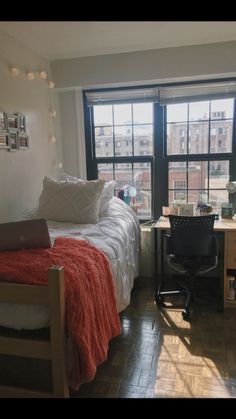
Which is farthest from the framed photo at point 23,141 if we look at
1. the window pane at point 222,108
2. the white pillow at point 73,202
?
the window pane at point 222,108

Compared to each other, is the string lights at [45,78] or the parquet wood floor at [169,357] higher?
the string lights at [45,78]

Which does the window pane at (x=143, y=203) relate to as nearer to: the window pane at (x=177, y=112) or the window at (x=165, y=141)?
the window at (x=165, y=141)

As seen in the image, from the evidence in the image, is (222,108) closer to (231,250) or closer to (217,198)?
(217,198)

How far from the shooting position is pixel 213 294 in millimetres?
2996

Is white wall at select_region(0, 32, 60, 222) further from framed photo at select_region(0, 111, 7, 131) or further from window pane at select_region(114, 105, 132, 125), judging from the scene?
window pane at select_region(114, 105, 132, 125)

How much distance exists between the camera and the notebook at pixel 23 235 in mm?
1798

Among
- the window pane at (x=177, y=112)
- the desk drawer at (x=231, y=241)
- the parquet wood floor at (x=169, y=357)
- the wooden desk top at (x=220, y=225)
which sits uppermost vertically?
the window pane at (x=177, y=112)

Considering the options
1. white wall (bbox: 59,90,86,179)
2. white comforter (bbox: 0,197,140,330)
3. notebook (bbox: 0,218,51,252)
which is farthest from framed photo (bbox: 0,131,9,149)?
white wall (bbox: 59,90,86,179)

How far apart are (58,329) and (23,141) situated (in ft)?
6.11

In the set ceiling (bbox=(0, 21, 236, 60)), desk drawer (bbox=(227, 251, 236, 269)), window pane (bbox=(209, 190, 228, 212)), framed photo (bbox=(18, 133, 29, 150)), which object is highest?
ceiling (bbox=(0, 21, 236, 60))

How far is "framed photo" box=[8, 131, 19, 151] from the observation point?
261cm

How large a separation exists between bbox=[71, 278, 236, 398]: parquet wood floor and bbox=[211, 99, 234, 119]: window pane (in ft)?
5.98

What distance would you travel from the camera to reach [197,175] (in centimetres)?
340
